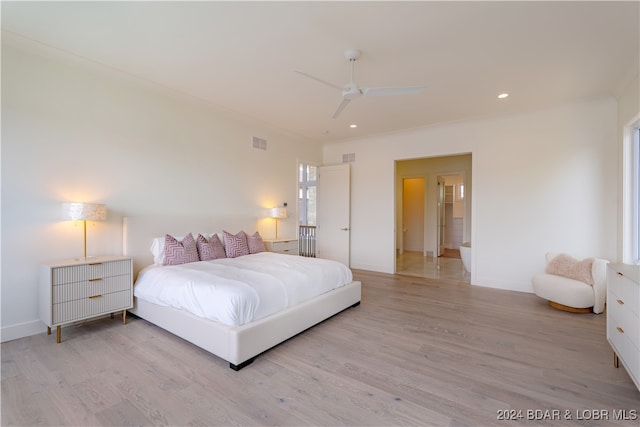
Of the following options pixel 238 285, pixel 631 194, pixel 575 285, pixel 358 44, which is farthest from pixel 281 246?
pixel 631 194

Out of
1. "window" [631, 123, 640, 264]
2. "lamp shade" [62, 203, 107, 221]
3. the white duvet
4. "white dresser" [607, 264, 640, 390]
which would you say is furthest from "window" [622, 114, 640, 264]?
"lamp shade" [62, 203, 107, 221]

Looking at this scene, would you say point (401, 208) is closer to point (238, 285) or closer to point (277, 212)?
point (277, 212)

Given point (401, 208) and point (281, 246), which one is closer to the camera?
point (281, 246)

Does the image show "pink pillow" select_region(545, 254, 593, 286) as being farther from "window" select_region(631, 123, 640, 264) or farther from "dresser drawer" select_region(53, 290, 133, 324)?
"dresser drawer" select_region(53, 290, 133, 324)

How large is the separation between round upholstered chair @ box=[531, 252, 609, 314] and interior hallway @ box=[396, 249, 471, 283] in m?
1.49

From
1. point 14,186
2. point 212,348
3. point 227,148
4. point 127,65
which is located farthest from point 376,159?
point 14,186

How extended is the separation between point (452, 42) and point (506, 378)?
9.76 ft

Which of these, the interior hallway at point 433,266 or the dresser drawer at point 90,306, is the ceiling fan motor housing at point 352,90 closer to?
the dresser drawer at point 90,306

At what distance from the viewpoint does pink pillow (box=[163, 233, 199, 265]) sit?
11.6ft

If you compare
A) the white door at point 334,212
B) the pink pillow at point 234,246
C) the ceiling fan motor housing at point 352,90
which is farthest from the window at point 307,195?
the ceiling fan motor housing at point 352,90

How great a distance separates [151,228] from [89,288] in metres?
1.04

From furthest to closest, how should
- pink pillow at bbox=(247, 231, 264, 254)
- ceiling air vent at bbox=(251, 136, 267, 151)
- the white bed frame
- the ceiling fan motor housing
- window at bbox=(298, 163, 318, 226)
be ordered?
window at bbox=(298, 163, 318, 226) < ceiling air vent at bbox=(251, 136, 267, 151) < pink pillow at bbox=(247, 231, 264, 254) < the ceiling fan motor housing < the white bed frame

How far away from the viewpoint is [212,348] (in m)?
2.43

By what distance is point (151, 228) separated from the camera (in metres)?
3.79
